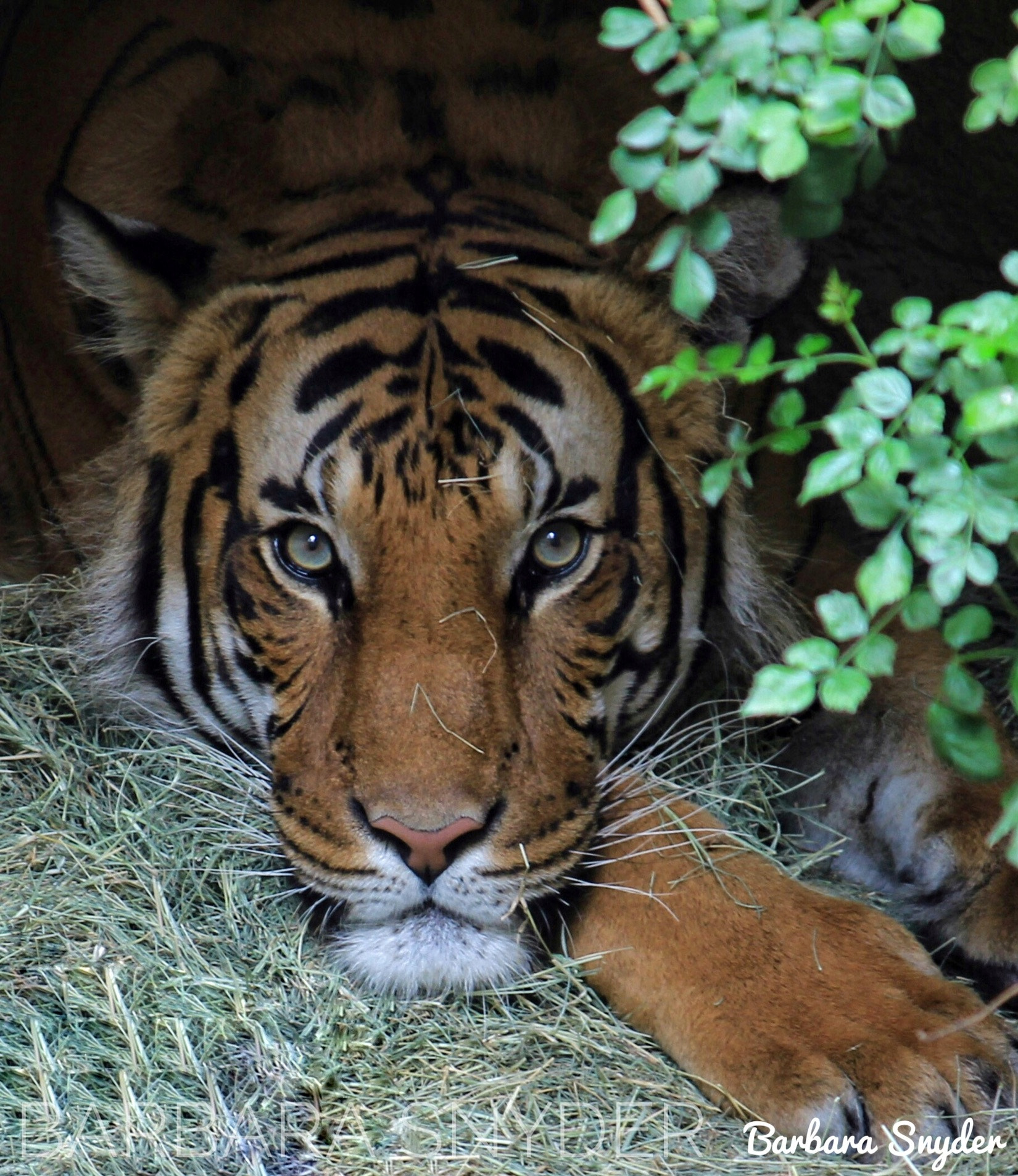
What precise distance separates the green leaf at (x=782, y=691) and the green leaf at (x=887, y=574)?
93 millimetres

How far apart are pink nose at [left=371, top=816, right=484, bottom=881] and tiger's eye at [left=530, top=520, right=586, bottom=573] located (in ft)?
1.35

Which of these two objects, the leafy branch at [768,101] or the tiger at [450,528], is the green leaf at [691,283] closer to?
the leafy branch at [768,101]

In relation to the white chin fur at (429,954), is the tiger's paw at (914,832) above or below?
below

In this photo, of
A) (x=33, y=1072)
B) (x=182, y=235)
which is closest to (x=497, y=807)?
(x=33, y=1072)

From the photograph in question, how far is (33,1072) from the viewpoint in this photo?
175 cm

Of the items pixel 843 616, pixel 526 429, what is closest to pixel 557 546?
pixel 526 429

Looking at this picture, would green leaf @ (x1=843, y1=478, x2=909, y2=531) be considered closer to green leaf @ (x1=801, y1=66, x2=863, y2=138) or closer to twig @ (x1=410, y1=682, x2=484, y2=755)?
green leaf @ (x1=801, y1=66, x2=863, y2=138)

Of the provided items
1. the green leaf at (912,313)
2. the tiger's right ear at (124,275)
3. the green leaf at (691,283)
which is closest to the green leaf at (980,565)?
the green leaf at (912,313)

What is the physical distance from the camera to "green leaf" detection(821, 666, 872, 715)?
1.28 meters

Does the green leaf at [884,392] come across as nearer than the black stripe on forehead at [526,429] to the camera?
Yes

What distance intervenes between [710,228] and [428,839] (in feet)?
2.84

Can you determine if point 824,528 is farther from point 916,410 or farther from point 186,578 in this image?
point 916,410

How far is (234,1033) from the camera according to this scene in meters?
1.88

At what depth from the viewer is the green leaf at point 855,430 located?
126cm
